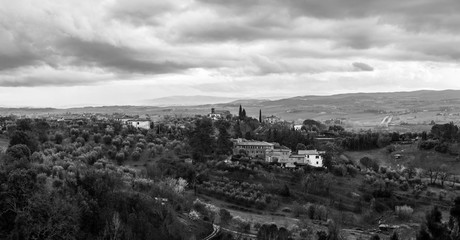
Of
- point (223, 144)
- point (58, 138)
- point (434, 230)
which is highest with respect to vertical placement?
point (58, 138)

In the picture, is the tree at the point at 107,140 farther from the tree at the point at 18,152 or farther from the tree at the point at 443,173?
the tree at the point at 443,173

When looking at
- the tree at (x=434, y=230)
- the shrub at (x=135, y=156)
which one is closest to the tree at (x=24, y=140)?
the shrub at (x=135, y=156)

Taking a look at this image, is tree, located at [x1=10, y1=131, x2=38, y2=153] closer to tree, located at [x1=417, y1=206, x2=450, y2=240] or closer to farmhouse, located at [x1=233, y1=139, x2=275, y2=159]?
farmhouse, located at [x1=233, y1=139, x2=275, y2=159]

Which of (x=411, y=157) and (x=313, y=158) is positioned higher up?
(x=313, y=158)

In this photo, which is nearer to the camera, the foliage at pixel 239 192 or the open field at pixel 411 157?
the foliage at pixel 239 192

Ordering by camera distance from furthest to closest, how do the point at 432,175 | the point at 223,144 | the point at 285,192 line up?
the point at 223,144, the point at 432,175, the point at 285,192

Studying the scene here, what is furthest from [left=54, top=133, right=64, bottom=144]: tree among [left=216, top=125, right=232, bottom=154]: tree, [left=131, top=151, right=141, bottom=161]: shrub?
[left=216, top=125, right=232, bottom=154]: tree

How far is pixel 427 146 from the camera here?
304ft

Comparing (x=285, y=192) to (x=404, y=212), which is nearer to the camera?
(x=404, y=212)

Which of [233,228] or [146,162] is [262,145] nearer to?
[146,162]

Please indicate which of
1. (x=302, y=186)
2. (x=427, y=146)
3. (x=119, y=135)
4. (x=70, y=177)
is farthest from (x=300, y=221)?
(x=427, y=146)

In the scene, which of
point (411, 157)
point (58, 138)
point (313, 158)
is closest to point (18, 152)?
point (58, 138)

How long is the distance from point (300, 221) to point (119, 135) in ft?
142

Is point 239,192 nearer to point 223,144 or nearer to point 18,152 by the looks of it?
point 223,144
